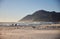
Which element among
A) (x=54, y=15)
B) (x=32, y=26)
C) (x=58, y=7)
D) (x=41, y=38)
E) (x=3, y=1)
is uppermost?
(x=3, y=1)

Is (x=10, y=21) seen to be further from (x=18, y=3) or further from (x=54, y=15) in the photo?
(x=54, y=15)

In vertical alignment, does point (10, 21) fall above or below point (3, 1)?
below

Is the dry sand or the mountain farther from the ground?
the mountain

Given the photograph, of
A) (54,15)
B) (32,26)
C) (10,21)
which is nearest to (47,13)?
(54,15)

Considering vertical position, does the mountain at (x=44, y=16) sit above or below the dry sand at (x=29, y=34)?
above

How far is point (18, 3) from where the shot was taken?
7.18 feet

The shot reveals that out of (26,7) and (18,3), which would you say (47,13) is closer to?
(26,7)

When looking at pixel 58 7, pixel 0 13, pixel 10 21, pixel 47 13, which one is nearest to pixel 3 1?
pixel 0 13

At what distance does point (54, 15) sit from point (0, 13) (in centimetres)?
93

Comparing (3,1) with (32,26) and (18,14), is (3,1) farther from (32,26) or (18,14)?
(32,26)

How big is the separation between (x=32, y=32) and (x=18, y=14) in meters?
0.39

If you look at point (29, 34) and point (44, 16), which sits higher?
point (44, 16)

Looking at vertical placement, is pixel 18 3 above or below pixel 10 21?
above

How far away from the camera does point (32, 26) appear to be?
2.13m
